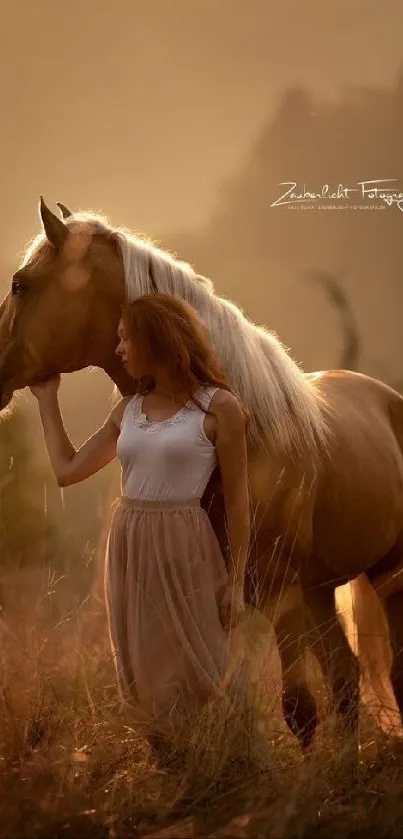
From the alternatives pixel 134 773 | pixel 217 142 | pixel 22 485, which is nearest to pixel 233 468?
pixel 134 773

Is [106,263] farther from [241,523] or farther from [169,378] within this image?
[241,523]

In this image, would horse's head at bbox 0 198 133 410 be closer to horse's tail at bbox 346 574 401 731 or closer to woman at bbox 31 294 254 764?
woman at bbox 31 294 254 764

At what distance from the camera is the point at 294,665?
2.68 metres

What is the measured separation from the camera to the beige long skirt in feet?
7.34

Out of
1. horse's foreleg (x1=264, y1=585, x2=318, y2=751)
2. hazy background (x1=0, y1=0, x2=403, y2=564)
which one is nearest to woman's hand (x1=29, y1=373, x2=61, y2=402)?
horse's foreleg (x1=264, y1=585, x2=318, y2=751)

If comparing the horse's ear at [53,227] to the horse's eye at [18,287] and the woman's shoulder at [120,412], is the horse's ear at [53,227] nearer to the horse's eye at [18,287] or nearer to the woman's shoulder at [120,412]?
the horse's eye at [18,287]

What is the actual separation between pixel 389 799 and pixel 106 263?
4.86 feet

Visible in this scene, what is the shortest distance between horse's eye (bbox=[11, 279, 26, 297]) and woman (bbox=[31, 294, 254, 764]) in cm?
43

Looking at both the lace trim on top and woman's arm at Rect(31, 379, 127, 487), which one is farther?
woman's arm at Rect(31, 379, 127, 487)

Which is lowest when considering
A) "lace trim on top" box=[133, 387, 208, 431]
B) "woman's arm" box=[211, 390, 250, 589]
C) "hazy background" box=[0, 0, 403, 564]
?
"woman's arm" box=[211, 390, 250, 589]

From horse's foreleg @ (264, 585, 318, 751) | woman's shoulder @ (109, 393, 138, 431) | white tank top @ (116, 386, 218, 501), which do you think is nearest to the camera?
white tank top @ (116, 386, 218, 501)

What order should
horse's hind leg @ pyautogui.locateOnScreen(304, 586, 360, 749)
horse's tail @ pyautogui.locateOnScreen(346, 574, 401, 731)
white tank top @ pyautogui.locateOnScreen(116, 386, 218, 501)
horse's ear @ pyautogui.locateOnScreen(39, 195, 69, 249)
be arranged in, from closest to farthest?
white tank top @ pyautogui.locateOnScreen(116, 386, 218, 501), horse's ear @ pyautogui.locateOnScreen(39, 195, 69, 249), horse's hind leg @ pyautogui.locateOnScreen(304, 586, 360, 749), horse's tail @ pyautogui.locateOnScreen(346, 574, 401, 731)

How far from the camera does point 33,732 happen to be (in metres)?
2.30

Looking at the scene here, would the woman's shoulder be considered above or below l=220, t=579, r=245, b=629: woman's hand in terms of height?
above
